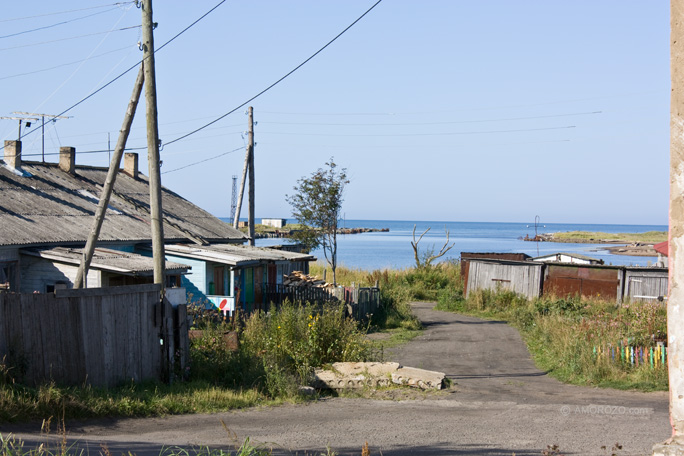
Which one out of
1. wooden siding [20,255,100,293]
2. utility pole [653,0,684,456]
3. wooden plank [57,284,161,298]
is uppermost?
utility pole [653,0,684,456]

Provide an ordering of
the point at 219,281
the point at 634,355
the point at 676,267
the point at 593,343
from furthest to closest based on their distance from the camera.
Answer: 1. the point at 219,281
2. the point at 593,343
3. the point at 634,355
4. the point at 676,267

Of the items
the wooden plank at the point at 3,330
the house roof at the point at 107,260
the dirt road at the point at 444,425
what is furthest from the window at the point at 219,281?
the wooden plank at the point at 3,330

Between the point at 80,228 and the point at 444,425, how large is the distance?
15256 mm

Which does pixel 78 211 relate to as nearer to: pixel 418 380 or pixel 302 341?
pixel 302 341

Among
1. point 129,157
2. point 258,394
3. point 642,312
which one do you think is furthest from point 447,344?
point 129,157

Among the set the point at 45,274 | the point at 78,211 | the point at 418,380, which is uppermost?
the point at 78,211

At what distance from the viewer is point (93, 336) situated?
10.7 metres

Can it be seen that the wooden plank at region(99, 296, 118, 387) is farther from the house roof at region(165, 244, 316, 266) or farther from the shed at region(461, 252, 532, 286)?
the shed at region(461, 252, 532, 286)

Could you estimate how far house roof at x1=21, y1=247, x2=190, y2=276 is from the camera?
58.0 ft

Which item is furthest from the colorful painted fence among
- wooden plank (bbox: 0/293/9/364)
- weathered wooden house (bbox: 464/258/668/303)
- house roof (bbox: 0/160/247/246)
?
house roof (bbox: 0/160/247/246)

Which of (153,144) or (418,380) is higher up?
(153,144)

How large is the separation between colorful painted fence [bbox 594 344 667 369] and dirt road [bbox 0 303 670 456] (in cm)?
121

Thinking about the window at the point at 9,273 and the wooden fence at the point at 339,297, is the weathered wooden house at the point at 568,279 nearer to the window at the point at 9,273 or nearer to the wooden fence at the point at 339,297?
the wooden fence at the point at 339,297

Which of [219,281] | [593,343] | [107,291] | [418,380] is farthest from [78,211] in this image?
[593,343]
